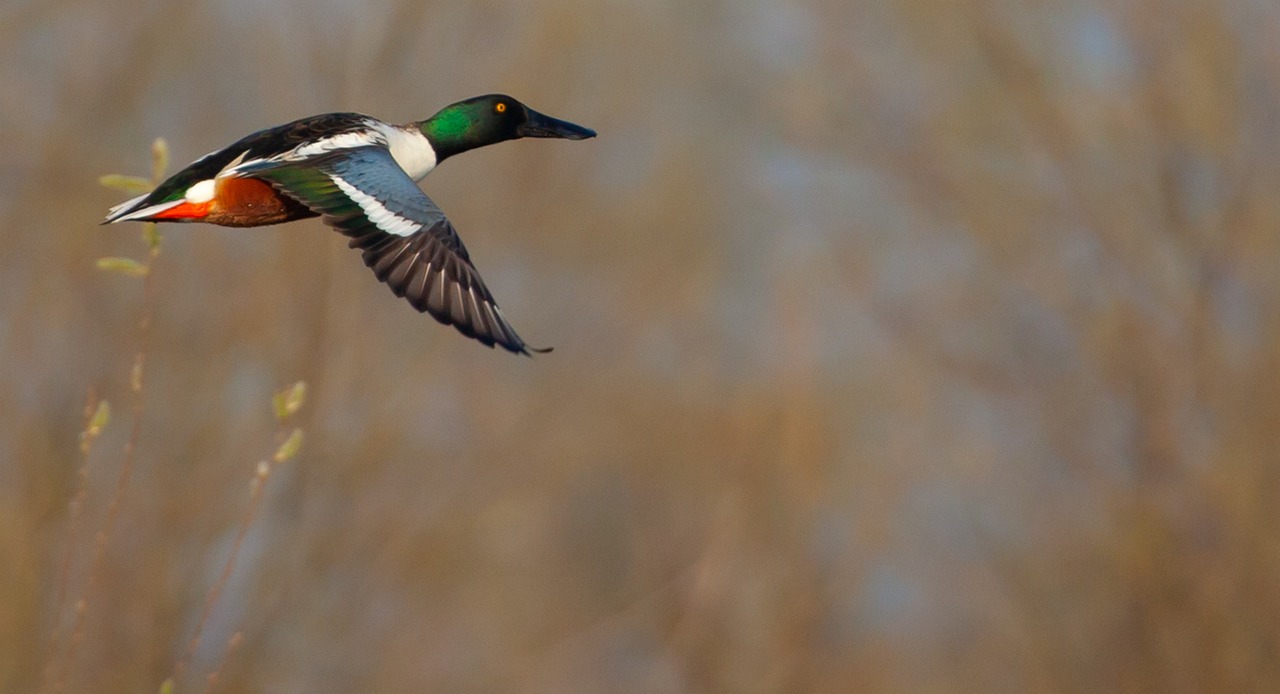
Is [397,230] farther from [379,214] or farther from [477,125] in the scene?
[477,125]

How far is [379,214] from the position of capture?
2984mm

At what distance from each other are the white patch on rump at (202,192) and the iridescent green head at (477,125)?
0.90 meters

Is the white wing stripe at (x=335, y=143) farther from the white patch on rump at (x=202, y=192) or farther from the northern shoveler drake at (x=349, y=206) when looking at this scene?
the white patch on rump at (x=202, y=192)

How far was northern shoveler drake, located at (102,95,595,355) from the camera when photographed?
2895 mm

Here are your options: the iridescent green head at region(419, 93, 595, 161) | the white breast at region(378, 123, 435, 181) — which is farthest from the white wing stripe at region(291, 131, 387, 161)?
the iridescent green head at region(419, 93, 595, 161)

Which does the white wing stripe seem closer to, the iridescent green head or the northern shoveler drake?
the northern shoveler drake

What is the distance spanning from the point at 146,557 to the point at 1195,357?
6.37 meters

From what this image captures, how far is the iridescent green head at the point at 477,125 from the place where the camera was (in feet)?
12.9

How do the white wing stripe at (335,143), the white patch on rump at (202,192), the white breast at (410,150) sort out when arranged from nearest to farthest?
the white patch on rump at (202,192) < the white wing stripe at (335,143) < the white breast at (410,150)

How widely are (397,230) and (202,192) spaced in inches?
14.6

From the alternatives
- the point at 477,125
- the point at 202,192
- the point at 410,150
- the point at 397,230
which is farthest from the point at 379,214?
the point at 477,125

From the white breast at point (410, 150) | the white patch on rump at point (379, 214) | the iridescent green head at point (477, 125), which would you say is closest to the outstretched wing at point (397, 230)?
the white patch on rump at point (379, 214)

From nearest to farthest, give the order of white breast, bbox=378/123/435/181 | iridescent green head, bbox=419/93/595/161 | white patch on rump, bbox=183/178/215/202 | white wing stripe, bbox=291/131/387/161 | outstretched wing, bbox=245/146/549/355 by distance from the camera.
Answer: outstretched wing, bbox=245/146/549/355 < white patch on rump, bbox=183/178/215/202 < white wing stripe, bbox=291/131/387/161 < white breast, bbox=378/123/435/181 < iridescent green head, bbox=419/93/595/161

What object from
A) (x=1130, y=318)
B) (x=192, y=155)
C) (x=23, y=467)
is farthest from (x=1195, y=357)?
(x=23, y=467)
